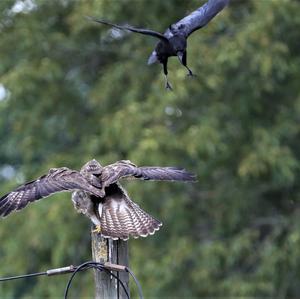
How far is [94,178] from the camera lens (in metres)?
5.12

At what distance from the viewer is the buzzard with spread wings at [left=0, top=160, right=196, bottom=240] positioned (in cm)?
491

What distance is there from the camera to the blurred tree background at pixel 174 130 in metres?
10.7

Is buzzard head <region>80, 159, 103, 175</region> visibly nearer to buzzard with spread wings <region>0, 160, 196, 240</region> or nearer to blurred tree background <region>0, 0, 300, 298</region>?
buzzard with spread wings <region>0, 160, 196, 240</region>

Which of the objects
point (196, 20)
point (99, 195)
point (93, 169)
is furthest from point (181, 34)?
point (93, 169)

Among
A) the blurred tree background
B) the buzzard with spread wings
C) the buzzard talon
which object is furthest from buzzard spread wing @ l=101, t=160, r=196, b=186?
the blurred tree background

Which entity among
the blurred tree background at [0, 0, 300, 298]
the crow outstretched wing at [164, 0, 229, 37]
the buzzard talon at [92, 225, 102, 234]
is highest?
the blurred tree background at [0, 0, 300, 298]

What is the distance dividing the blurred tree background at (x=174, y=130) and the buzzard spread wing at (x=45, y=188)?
5.35 metres

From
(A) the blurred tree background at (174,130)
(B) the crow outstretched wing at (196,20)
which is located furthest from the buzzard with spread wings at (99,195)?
(A) the blurred tree background at (174,130)

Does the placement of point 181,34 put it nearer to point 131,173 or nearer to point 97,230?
point 131,173

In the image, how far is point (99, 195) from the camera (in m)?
5.01

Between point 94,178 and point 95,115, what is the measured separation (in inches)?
273

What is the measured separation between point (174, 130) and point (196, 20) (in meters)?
6.56

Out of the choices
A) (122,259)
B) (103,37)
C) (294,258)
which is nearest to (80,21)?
(103,37)

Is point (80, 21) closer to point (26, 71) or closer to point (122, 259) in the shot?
point (26, 71)
